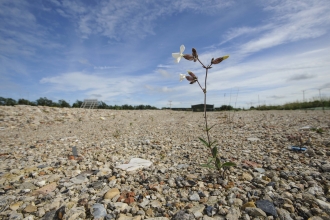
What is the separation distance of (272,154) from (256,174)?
87cm

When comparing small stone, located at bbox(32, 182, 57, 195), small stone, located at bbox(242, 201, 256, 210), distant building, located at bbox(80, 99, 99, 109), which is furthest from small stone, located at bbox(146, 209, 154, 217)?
distant building, located at bbox(80, 99, 99, 109)

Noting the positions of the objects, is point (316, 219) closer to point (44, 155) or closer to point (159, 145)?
point (159, 145)

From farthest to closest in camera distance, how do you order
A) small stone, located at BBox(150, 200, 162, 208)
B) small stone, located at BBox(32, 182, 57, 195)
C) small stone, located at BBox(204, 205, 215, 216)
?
small stone, located at BBox(32, 182, 57, 195) < small stone, located at BBox(150, 200, 162, 208) < small stone, located at BBox(204, 205, 215, 216)

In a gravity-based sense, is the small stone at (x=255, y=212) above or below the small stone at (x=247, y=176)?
below

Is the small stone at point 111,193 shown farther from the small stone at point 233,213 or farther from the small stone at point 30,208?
the small stone at point 233,213

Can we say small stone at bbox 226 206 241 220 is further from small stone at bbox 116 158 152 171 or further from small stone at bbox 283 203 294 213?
small stone at bbox 116 158 152 171

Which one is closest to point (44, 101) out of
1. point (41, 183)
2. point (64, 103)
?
point (64, 103)

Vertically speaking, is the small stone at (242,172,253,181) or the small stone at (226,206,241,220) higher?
the small stone at (242,172,253,181)

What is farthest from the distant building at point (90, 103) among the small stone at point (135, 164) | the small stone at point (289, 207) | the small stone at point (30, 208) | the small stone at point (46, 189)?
the small stone at point (289, 207)

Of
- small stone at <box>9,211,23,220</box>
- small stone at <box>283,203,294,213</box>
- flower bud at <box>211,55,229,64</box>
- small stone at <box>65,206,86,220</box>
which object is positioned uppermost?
flower bud at <box>211,55,229,64</box>

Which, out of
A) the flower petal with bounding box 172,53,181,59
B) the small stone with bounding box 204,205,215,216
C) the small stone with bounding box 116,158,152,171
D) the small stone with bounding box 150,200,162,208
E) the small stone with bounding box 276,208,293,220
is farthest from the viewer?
the small stone with bounding box 116,158,152,171

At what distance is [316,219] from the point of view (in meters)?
1.37

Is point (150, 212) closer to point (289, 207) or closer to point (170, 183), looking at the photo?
point (170, 183)

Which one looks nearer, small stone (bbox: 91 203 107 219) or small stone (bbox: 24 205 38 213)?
small stone (bbox: 91 203 107 219)
